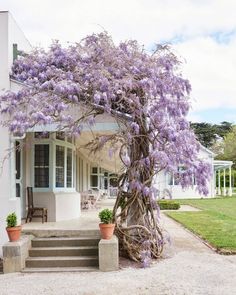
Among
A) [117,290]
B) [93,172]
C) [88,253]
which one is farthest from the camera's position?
[93,172]

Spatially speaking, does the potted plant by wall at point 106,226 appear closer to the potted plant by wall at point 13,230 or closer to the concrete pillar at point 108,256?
the concrete pillar at point 108,256

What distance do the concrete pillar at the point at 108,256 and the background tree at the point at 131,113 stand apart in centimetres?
80

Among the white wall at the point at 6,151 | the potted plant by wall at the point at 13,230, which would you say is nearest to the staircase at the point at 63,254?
the potted plant by wall at the point at 13,230

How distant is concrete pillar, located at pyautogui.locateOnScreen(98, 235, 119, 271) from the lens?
9336mm

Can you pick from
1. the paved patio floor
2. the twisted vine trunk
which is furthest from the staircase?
the twisted vine trunk

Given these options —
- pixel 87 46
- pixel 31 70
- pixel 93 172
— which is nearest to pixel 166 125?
pixel 87 46

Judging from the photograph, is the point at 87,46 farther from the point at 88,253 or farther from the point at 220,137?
the point at 220,137

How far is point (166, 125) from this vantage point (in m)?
10.4

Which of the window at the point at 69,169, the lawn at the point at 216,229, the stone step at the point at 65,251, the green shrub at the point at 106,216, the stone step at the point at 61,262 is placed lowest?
the lawn at the point at 216,229

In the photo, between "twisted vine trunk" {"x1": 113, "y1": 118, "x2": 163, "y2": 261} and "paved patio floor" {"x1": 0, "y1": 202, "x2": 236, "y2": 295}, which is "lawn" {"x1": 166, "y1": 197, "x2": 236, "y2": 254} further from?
"twisted vine trunk" {"x1": 113, "y1": 118, "x2": 163, "y2": 261}

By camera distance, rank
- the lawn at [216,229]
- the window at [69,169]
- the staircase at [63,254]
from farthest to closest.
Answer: the window at [69,169]
the lawn at [216,229]
the staircase at [63,254]

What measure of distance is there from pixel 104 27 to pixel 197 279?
6644 mm

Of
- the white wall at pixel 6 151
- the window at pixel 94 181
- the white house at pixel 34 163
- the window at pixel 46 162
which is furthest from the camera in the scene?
the window at pixel 94 181

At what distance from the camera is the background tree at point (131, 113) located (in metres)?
10.3
